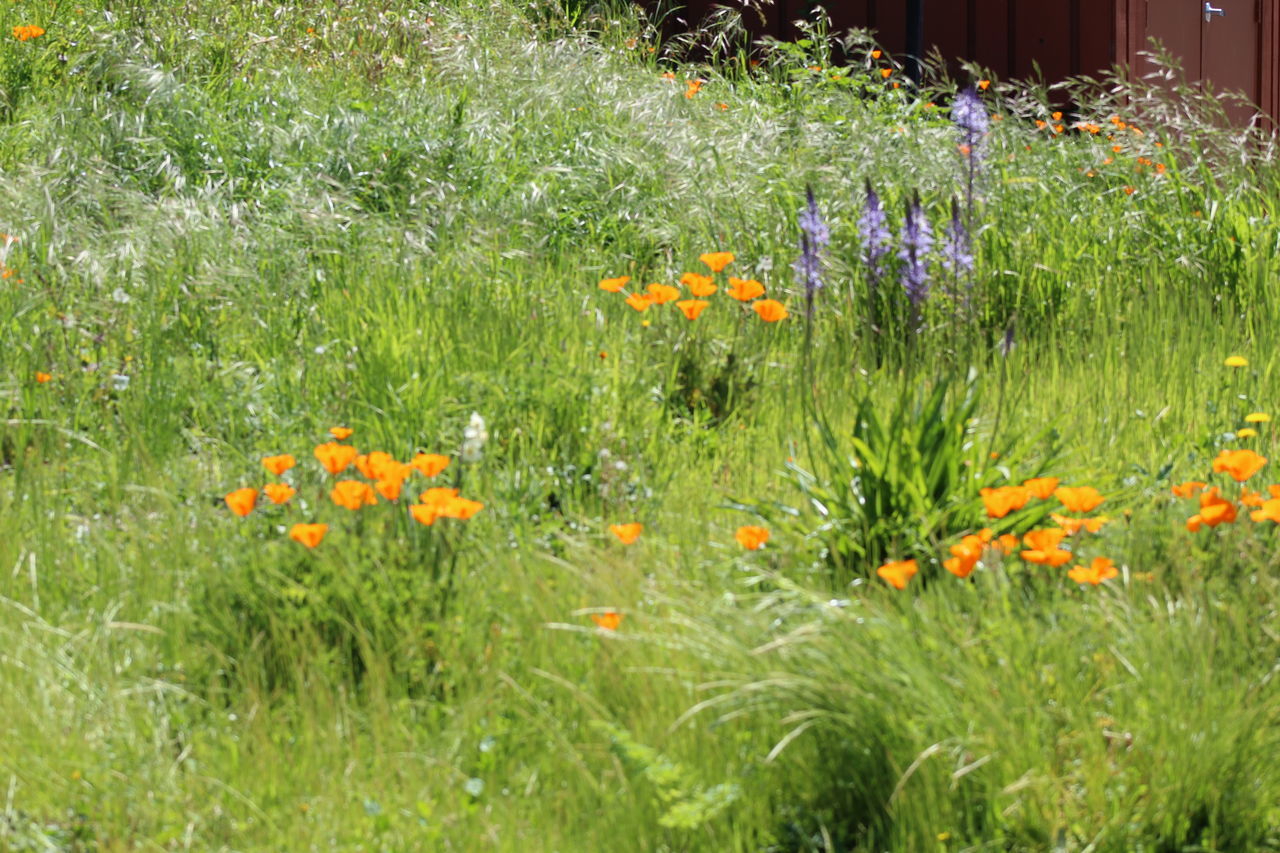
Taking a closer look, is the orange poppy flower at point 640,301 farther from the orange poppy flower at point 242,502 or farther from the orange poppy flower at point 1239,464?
the orange poppy flower at point 1239,464

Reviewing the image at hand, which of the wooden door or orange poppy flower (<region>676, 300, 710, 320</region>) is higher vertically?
the wooden door

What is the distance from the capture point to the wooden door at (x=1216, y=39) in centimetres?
1015

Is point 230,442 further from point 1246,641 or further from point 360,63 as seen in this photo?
point 360,63

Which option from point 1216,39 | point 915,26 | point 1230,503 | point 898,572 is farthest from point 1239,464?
point 1216,39

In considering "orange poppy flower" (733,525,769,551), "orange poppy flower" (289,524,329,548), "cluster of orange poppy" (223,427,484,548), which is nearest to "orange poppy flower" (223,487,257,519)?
"cluster of orange poppy" (223,427,484,548)

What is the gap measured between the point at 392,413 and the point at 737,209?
6.40ft

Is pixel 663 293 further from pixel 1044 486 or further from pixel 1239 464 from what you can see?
pixel 1239 464

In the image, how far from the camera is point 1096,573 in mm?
2406

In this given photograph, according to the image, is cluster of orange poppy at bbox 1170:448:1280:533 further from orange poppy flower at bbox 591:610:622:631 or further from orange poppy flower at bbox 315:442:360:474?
orange poppy flower at bbox 315:442:360:474

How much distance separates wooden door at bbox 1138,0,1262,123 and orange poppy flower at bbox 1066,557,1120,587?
8509 millimetres

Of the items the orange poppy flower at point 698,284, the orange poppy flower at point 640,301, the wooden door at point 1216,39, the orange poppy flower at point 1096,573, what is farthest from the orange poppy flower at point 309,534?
the wooden door at point 1216,39

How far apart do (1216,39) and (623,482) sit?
29.9 ft

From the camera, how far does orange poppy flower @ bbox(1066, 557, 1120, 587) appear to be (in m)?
2.38

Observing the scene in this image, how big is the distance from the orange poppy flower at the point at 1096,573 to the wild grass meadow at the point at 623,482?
5cm
